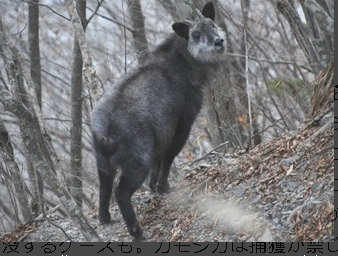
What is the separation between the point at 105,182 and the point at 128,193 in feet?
1.73

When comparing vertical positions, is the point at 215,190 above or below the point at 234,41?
below

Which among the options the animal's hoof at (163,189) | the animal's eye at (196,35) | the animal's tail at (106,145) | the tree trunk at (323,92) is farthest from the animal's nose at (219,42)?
the animal's tail at (106,145)

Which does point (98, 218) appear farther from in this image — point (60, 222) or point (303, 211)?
point (303, 211)

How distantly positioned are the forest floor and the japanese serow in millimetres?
385

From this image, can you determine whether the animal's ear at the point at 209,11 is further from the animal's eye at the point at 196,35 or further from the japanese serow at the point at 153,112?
the animal's eye at the point at 196,35

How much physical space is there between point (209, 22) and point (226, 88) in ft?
8.56

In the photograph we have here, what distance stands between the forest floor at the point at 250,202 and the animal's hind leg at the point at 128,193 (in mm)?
276

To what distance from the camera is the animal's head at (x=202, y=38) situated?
8223mm

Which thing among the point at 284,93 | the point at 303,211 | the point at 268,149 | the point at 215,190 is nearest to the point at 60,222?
the point at 215,190

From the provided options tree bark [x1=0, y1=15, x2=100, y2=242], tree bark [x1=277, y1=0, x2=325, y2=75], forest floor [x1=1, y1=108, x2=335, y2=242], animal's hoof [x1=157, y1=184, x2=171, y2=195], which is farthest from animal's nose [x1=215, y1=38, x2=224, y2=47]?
tree bark [x1=0, y1=15, x2=100, y2=242]

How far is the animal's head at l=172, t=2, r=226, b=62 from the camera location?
8.22 meters

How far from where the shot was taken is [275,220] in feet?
20.4

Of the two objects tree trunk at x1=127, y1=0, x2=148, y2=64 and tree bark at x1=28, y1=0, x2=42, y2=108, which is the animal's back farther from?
tree trunk at x1=127, y1=0, x2=148, y2=64

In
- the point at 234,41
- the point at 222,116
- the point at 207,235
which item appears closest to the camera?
the point at 207,235
